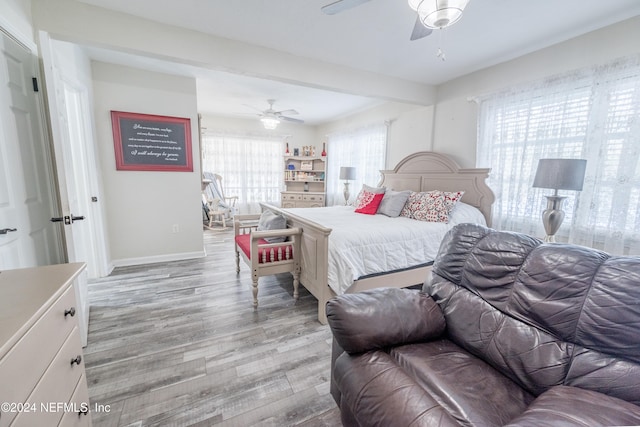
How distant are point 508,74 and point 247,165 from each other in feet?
16.8

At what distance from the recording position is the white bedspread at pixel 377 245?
2.12m

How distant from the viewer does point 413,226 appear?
2.58m

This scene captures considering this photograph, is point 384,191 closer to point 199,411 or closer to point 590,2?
point 590,2

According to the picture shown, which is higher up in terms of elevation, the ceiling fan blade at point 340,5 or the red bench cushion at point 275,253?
the ceiling fan blade at point 340,5

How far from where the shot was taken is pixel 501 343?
3.61 ft

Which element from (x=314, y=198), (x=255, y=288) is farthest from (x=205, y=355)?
(x=314, y=198)

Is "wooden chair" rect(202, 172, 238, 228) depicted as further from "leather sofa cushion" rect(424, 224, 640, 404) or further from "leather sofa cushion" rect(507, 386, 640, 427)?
"leather sofa cushion" rect(507, 386, 640, 427)

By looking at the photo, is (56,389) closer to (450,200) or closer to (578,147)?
(450,200)

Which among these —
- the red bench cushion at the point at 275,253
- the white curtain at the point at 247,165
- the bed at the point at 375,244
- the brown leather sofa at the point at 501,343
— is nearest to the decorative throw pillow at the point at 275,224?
the bed at the point at 375,244

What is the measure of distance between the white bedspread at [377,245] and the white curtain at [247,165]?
3900 mm

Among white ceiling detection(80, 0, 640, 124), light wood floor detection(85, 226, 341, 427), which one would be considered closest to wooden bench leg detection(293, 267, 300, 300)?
light wood floor detection(85, 226, 341, 427)

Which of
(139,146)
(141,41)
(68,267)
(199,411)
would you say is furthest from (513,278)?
(139,146)

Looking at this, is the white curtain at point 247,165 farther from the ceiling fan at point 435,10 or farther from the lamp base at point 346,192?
the ceiling fan at point 435,10

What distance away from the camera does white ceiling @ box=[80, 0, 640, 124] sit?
193cm
